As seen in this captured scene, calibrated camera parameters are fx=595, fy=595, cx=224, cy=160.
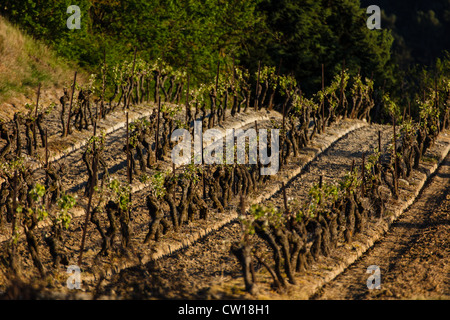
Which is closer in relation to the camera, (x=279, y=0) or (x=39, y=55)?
(x=39, y=55)

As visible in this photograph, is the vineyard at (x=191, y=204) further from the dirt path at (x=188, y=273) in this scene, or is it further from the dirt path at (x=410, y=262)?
the dirt path at (x=410, y=262)

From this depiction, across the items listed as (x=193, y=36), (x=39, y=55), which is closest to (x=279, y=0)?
(x=193, y=36)

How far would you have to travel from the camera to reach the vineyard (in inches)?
417

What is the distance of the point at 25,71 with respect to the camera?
23.2 meters

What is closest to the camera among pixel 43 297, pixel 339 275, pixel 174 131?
pixel 43 297

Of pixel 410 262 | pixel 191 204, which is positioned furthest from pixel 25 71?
pixel 410 262

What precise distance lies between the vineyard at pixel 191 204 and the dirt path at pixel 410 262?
33 cm

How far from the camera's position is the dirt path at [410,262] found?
34.8 feet

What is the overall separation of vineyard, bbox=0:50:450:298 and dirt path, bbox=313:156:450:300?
0.33 meters

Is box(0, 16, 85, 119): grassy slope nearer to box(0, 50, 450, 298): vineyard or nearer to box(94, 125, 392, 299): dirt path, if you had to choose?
box(0, 50, 450, 298): vineyard
